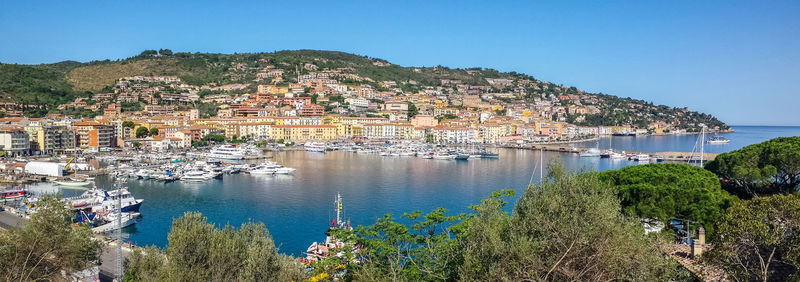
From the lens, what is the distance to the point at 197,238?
17.2 ft

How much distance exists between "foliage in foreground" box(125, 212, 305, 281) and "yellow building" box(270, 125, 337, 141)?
110 feet

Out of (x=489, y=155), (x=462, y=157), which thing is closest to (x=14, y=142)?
(x=462, y=157)

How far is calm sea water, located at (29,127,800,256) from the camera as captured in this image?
1288 centimetres

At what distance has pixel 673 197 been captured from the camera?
27.3 ft

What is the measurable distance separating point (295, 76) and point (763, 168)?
55.0 metres

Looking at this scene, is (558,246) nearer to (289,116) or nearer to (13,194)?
(13,194)

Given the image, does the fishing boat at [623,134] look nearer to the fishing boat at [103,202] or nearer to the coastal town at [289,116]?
the coastal town at [289,116]

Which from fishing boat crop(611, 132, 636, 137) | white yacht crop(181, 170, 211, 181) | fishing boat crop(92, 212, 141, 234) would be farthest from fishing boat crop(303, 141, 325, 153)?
fishing boat crop(611, 132, 636, 137)

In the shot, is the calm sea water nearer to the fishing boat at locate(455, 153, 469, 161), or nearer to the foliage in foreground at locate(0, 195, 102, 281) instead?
the fishing boat at locate(455, 153, 469, 161)

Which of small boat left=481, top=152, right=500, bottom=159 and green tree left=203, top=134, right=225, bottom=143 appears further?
green tree left=203, top=134, right=225, bottom=143

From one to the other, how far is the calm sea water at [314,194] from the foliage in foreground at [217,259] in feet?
15.9

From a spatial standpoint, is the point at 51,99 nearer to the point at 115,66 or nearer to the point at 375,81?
the point at 115,66

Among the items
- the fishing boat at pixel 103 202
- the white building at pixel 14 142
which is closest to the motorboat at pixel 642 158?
the fishing boat at pixel 103 202

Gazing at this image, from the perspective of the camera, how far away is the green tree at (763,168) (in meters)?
9.90
